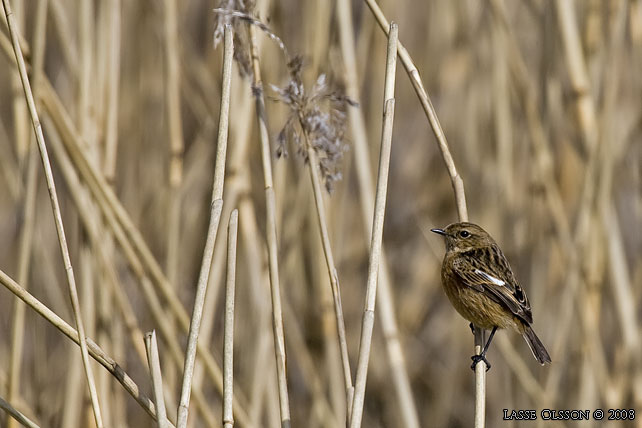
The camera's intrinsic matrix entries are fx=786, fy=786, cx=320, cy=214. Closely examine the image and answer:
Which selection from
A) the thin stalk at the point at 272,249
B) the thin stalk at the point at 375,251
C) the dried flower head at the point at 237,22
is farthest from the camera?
the dried flower head at the point at 237,22

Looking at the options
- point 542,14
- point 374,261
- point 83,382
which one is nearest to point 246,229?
point 83,382

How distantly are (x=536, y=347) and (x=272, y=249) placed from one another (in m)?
1.10

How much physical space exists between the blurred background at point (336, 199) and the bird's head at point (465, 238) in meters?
0.34

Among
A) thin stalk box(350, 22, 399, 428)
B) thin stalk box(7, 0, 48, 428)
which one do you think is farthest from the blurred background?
thin stalk box(350, 22, 399, 428)

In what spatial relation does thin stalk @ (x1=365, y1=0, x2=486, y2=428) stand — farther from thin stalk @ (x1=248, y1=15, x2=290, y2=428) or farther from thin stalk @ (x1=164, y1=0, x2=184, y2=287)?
thin stalk @ (x1=164, y1=0, x2=184, y2=287)

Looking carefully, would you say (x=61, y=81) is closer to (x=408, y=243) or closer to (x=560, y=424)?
(x=408, y=243)

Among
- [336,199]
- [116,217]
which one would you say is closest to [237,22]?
[116,217]

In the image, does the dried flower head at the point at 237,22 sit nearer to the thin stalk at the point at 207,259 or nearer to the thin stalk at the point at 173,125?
the thin stalk at the point at 207,259

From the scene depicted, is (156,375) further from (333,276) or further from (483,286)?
(483,286)

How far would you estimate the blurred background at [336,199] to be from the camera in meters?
2.64

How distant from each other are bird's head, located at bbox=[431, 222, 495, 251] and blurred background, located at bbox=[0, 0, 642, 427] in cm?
34

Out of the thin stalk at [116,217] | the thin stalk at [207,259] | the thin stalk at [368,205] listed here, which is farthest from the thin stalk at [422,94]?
the thin stalk at [116,217]

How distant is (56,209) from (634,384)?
2408 millimetres

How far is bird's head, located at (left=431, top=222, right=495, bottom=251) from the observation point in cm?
265
